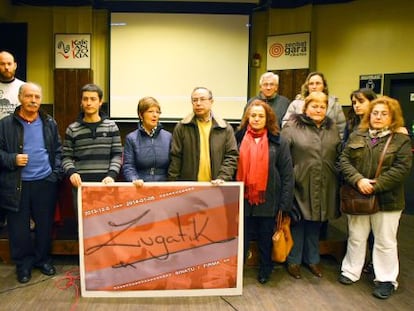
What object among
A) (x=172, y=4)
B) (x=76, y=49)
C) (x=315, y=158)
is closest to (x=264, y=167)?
(x=315, y=158)

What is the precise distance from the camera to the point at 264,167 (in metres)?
2.73

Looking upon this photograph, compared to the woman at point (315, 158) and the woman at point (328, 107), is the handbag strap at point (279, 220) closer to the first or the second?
the woman at point (315, 158)

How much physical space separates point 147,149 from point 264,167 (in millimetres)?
808

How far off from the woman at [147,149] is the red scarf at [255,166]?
549 millimetres

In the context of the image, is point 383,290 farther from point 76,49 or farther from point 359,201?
point 76,49

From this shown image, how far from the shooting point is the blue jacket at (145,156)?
274cm

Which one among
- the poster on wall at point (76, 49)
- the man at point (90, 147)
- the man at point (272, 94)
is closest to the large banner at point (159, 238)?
the man at point (90, 147)

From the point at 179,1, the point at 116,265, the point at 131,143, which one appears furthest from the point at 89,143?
the point at 179,1

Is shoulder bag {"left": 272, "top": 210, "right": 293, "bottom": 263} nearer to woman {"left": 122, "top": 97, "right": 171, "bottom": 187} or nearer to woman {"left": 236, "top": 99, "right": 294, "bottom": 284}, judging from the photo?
woman {"left": 236, "top": 99, "right": 294, "bottom": 284}

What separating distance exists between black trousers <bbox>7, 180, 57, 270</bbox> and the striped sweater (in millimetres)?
284

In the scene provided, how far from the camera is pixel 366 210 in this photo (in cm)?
266

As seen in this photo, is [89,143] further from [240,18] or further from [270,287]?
[240,18]

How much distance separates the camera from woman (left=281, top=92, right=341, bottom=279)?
2.86 m

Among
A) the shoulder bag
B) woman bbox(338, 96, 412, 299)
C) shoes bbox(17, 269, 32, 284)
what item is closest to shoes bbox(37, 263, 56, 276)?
shoes bbox(17, 269, 32, 284)
